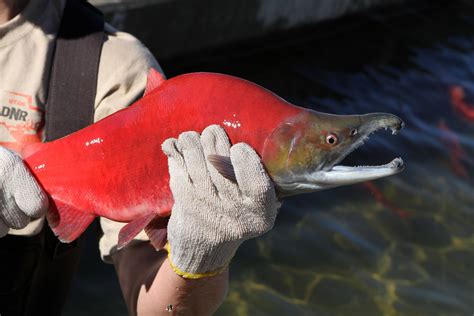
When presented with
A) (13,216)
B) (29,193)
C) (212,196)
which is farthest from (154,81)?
(13,216)

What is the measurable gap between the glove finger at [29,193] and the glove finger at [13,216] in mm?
79

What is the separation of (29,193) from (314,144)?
854mm

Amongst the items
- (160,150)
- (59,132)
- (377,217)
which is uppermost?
(160,150)

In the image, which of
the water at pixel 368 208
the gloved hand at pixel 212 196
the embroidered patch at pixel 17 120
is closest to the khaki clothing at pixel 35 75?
the embroidered patch at pixel 17 120

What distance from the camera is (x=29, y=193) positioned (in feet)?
8.16

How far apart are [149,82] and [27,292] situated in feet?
3.73

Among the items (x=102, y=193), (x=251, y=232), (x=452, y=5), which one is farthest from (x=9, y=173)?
(x=452, y=5)

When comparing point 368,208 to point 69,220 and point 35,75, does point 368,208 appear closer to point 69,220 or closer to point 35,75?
point 35,75

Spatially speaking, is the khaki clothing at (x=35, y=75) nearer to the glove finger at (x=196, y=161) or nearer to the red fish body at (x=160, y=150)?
the red fish body at (x=160, y=150)

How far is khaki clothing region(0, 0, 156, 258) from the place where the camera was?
292cm

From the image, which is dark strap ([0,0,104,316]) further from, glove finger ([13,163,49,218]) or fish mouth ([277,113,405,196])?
fish mouth ([277,113,405,196])

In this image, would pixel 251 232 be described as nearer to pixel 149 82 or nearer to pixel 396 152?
pixel 149 82

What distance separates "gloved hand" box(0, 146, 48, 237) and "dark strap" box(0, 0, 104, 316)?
12.8 inches

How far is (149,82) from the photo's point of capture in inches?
96.9
